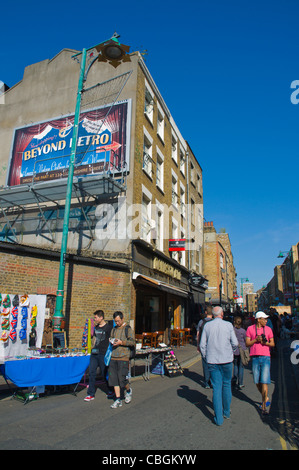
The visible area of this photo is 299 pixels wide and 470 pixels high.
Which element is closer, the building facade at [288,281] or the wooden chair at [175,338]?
the wooden chair at [175,338]

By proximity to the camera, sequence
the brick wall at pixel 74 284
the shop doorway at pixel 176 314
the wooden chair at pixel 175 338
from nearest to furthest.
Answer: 1. the brick wall at pixel 74 284
2. the wooden chair at pixel 175 338
3. the shop doorway at pixel 176 314

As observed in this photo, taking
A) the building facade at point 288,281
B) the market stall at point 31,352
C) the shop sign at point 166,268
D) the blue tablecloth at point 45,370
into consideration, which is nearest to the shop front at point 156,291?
the shop sign at point 166,268

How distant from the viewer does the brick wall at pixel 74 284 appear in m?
9.97

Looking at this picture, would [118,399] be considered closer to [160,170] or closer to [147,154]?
[147,154]

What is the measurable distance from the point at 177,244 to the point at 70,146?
7.90 meters

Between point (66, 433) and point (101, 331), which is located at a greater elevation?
point (101, 331)

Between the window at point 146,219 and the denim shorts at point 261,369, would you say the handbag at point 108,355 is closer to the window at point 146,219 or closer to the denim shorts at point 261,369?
the denim shorts at point 261,369

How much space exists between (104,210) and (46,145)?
534 cm

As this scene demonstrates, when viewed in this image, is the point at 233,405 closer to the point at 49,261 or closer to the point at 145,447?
the point at 145,447

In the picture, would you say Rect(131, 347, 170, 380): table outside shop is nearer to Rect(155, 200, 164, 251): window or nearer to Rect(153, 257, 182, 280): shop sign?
Result: Rect(153, 257, 182, 280): shop sign

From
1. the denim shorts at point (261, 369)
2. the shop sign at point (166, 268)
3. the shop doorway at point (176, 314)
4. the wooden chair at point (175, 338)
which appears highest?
the shop sign at point (166, 268)

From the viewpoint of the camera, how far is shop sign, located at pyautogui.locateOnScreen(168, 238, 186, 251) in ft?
60.8

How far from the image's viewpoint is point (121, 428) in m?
4.79
